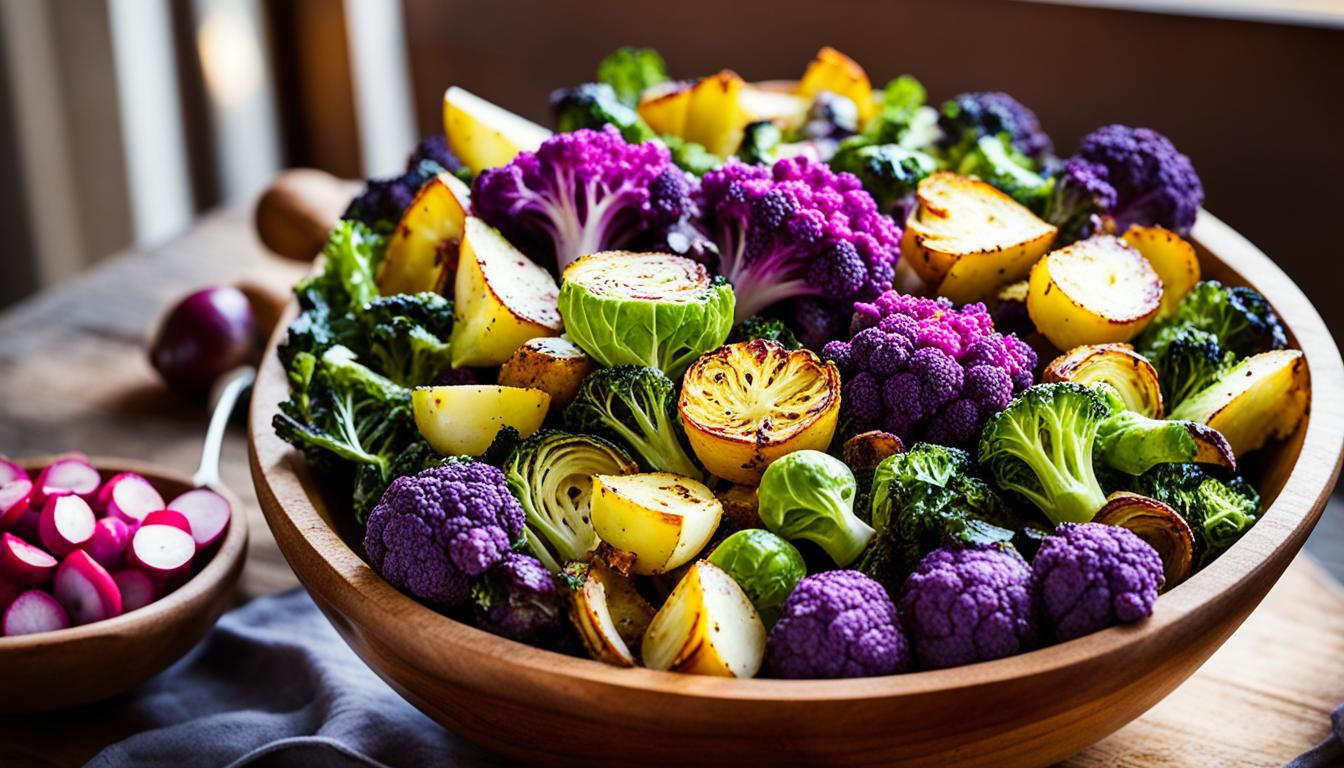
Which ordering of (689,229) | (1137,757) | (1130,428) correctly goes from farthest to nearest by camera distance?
(689,229) < (1137,757) < (1130,428)

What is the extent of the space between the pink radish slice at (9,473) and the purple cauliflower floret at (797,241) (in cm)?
108

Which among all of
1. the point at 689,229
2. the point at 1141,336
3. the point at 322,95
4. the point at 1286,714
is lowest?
the point at 322,95

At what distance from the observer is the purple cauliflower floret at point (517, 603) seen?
4.33 feet

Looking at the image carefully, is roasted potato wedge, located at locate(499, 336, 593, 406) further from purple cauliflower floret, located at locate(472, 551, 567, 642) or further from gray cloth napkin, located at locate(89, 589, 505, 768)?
gray cloth napkin, located at locate(89, 589, 505, 768)

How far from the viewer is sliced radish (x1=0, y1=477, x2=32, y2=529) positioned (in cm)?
178

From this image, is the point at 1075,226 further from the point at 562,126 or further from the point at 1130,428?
the point at 562,126

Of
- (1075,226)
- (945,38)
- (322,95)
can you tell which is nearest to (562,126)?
(1075,226)

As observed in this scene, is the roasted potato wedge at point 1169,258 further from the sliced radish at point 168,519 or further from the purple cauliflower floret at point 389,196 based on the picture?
the sliced radish at point 168,519

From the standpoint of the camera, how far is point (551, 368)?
1.56 metres

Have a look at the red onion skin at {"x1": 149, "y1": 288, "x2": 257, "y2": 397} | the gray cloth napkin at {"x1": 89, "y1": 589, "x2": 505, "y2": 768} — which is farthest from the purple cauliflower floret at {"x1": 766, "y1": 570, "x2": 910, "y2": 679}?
the red onion skin at {"x1": 149, "y1": 288, "x2": 257, "y2": 397}

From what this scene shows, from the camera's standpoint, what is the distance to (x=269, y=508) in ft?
5.10

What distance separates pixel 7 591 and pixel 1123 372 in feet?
4.74

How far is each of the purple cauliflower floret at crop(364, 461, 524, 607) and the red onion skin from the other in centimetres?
136

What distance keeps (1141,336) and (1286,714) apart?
54cm
